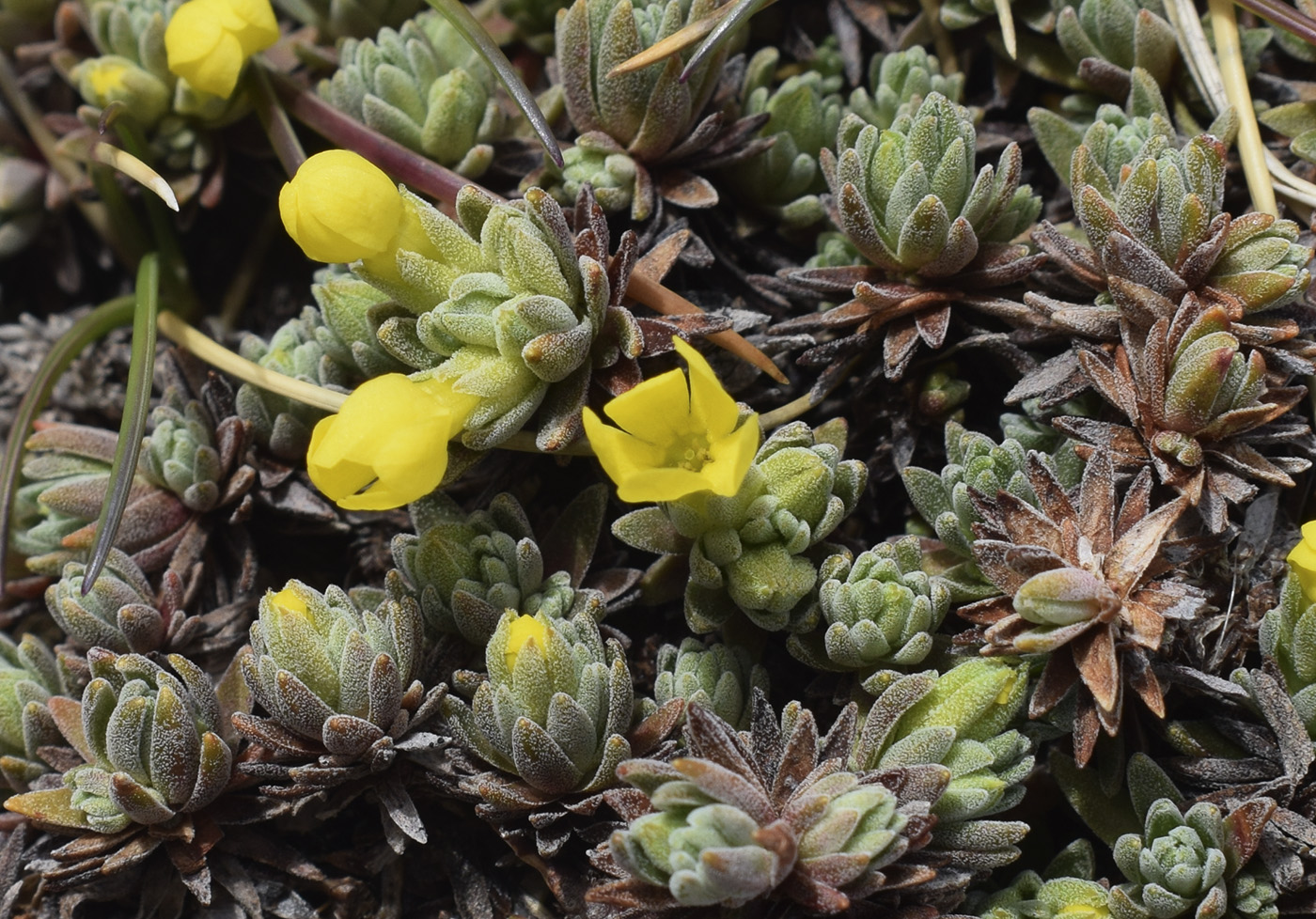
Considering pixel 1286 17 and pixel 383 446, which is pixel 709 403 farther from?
pixel 1286 17

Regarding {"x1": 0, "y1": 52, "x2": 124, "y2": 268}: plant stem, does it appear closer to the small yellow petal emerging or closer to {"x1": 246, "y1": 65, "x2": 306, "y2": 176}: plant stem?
{"x1": 246, "y1": 65, "x2": 306, "y2": 176}: plant stem

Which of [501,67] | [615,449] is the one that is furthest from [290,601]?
[501,67]

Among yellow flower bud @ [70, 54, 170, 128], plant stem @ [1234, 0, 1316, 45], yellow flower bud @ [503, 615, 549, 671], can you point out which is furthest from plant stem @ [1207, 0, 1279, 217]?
yellow flower bud @ [70, 54, 170, 128]

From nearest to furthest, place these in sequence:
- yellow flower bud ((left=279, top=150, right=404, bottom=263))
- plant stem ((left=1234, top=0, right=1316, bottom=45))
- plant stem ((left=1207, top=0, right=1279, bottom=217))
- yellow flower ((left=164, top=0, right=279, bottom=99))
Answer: yellow flower bud ((left=279, top=150, right=404, bottom=263)) < plant stem ((left=1234, top=0, right=1316, bottom=45)) < plant stem ((left=1207, top=0, right=1279, bottom=217)) < yellow flower ((left=164, top=0, right=279, bottom=99))

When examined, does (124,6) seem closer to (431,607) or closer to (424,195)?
(424,195)

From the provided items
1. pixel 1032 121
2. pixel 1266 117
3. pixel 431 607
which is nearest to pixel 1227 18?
pixel 1266 117

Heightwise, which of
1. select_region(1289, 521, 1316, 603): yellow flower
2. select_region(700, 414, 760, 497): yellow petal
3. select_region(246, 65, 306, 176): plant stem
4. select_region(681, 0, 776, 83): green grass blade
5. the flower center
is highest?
select_region(681, 0, 776, 83): green grass blade
